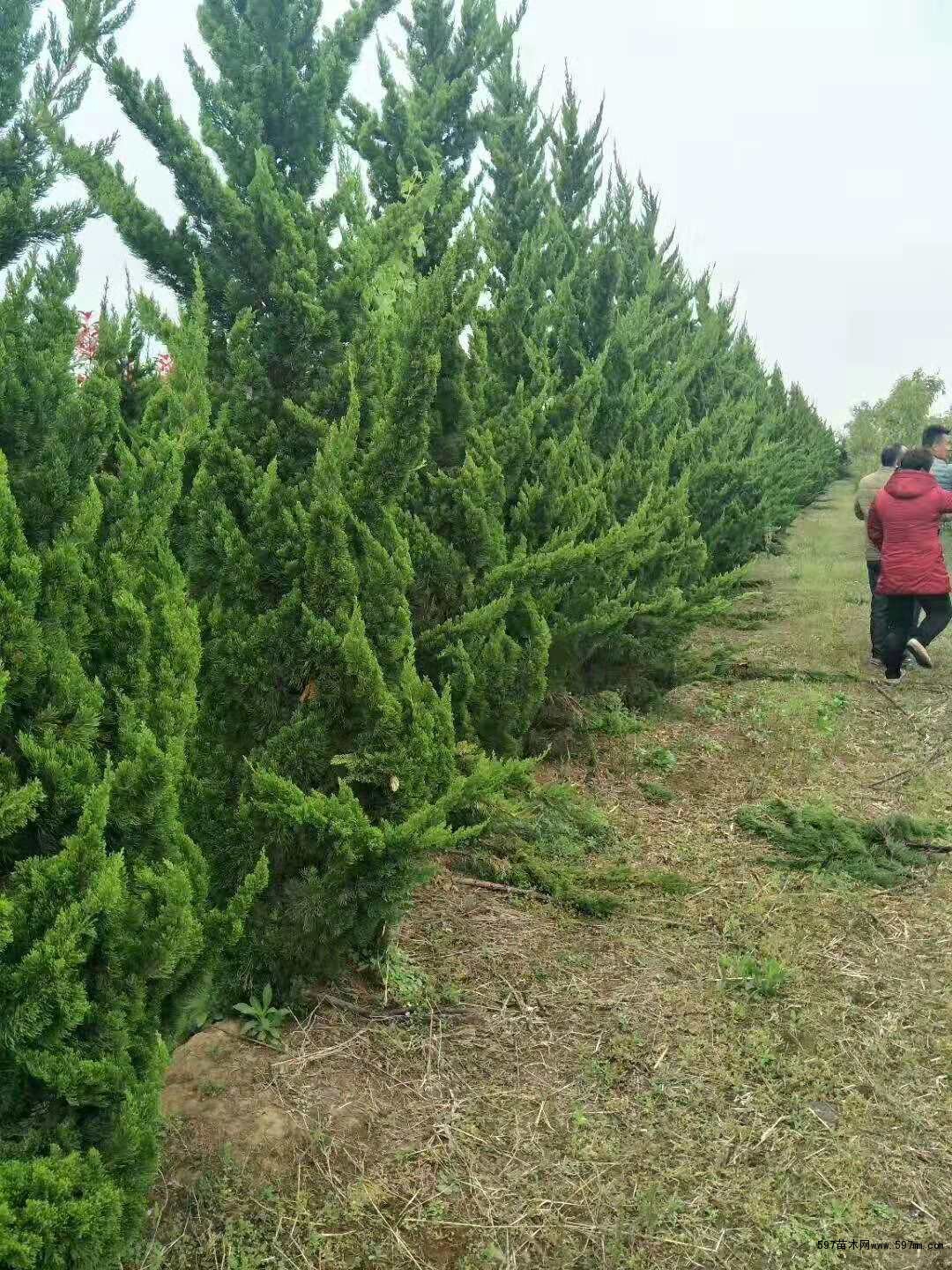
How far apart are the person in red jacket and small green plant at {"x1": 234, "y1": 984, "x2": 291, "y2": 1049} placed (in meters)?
6.51

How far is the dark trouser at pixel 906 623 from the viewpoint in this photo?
327 inches

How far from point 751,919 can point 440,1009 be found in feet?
4.93

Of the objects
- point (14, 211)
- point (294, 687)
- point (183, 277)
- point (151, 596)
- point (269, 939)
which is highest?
point (14, 211)

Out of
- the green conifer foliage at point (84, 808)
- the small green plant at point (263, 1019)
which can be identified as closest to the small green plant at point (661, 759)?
the small green plant at point (263, 1019)

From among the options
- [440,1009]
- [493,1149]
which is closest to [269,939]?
[440,1009]

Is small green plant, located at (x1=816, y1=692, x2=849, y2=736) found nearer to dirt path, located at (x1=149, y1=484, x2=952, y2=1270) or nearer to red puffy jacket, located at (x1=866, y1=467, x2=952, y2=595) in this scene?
red puffy jacket, located at (x1=866, y1=467, x2=952, y2=595)

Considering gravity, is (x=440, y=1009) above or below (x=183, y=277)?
below

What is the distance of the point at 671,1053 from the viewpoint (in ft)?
10.8

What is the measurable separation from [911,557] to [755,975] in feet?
17.5

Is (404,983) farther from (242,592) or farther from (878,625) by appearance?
(878,625)

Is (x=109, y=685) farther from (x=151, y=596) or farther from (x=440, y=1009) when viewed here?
(x=440, y=1009)

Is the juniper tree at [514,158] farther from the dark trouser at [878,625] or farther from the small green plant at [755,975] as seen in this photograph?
the small green plant at [755,975]

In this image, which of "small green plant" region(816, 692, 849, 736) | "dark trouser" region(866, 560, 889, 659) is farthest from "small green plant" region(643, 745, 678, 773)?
"dark trouser" region(866, 560, 889, 659)

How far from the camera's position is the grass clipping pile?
4.79m
